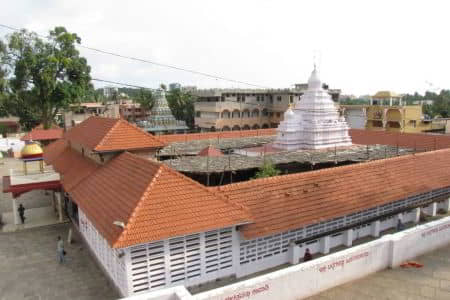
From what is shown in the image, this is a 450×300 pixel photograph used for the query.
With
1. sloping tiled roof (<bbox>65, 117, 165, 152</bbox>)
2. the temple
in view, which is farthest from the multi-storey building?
sloping tiled roof (<bbox>65, 117, 165, 152</bbox>)

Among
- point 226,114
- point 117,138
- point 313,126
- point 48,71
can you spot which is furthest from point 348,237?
point 226,114

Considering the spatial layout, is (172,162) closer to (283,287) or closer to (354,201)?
(354,201)

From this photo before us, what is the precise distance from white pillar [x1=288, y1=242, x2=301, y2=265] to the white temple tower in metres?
14.9

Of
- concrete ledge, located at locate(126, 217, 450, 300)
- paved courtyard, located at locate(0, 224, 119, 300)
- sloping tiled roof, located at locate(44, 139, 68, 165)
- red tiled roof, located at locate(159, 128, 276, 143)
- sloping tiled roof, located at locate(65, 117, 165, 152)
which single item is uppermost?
sloping tiled roof, located at locate(65, 117, 165, 152)

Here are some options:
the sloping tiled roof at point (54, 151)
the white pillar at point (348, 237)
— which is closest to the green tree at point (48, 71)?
the sloping tiled roof at point (54, 151)

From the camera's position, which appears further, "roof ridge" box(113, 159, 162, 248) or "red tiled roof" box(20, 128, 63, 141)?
"red tiled roof" box(20, 128, 63, 141)

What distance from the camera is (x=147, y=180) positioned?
41.6 feet

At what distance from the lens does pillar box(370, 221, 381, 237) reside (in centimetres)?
1686

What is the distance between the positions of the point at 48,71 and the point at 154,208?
97.7ft

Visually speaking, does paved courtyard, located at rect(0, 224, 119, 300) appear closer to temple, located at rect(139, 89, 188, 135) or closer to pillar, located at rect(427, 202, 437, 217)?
pillar, located at rect(427, 202, 437, 217)

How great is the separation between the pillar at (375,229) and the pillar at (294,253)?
4.97 metres

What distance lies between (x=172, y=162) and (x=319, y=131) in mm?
13934

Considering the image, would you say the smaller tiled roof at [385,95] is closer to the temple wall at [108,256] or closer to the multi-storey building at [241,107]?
the multi-storey building at [241,107]

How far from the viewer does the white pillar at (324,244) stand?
15.2 m
